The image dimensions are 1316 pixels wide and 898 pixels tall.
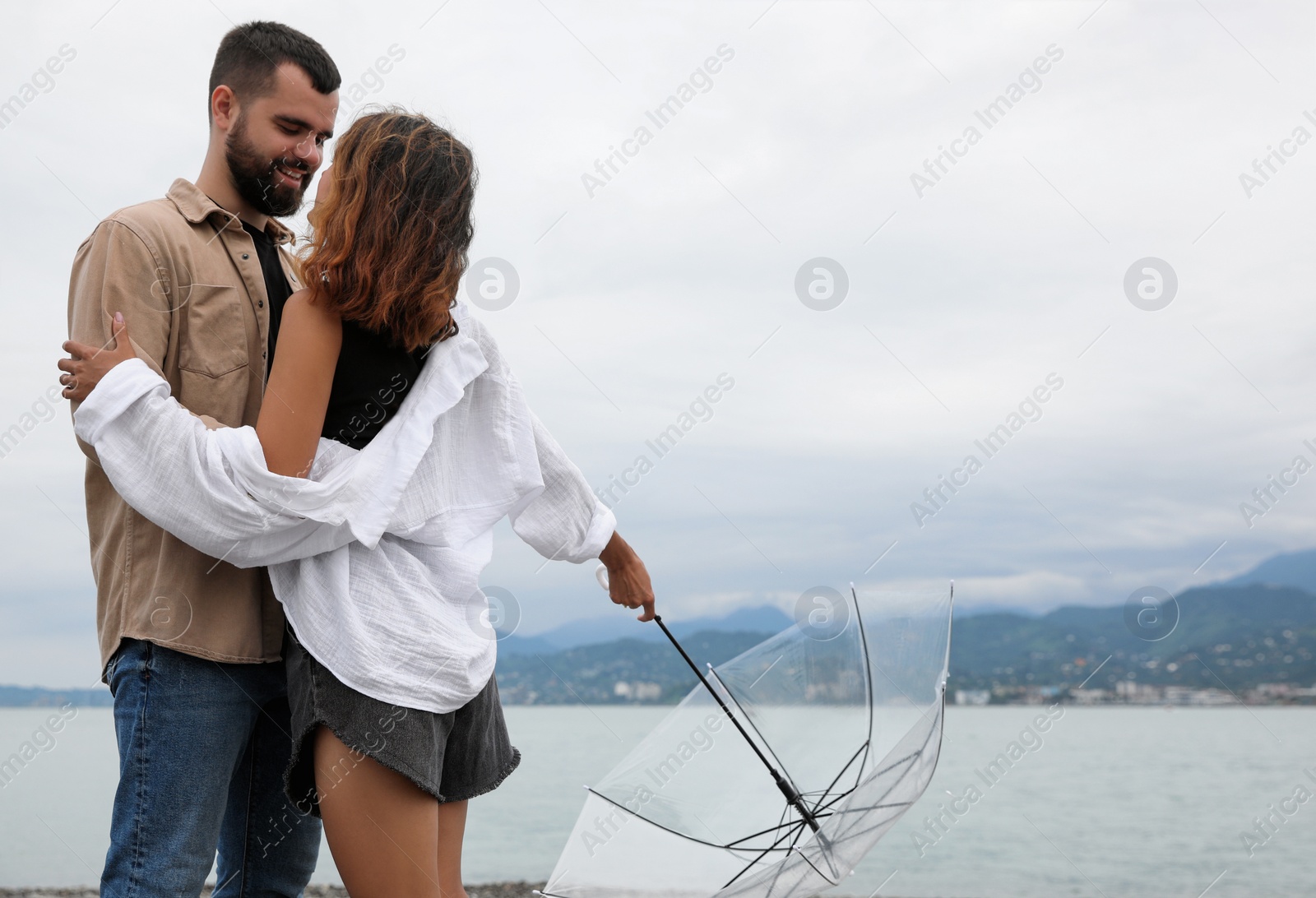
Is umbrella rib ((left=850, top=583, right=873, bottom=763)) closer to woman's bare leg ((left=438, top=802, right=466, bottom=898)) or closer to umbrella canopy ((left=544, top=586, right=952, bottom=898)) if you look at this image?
umbrella canopy ((left=544, top=586, right=952, bottom=898))

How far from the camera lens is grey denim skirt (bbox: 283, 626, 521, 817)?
1.60 m

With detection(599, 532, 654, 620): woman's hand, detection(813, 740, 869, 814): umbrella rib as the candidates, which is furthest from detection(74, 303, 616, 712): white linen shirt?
detection(813, 740, 869, 814): umbrella rib

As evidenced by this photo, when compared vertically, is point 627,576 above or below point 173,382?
above

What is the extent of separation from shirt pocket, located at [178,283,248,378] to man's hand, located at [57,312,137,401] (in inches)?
8.5

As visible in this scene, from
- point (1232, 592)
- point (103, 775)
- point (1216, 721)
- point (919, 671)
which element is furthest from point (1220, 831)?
point (1216, 721)

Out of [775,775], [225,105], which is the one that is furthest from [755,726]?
[225,105]

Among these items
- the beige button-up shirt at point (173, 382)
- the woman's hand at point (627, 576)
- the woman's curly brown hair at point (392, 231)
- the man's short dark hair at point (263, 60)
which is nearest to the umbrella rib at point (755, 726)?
the woman's hand at point (627, 576)

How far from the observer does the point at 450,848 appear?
180cm

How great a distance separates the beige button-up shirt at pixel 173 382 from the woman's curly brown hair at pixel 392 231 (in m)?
0.32

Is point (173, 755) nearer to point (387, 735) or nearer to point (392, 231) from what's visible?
point (387, 735)

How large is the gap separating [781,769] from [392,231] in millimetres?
1806

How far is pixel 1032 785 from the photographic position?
29.8 meters

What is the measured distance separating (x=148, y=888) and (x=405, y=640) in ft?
1.96

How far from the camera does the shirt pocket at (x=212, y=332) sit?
184cm
